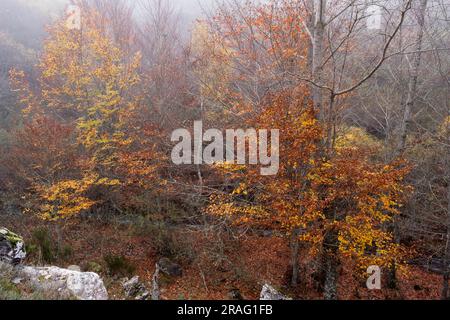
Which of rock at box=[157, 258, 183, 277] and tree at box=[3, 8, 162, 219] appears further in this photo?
tree at box=[3, 8, 162, 219]

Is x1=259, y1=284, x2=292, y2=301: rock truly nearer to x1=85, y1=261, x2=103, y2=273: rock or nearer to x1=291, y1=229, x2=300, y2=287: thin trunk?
x1=291, y1=229, x2=300, y2=287: thin trunk

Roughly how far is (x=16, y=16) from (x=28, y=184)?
1019 inches

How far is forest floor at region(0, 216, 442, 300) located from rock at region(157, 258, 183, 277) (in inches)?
11.9

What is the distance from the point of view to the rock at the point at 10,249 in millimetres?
6621

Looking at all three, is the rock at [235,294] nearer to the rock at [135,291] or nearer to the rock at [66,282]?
the rock at [135,291]

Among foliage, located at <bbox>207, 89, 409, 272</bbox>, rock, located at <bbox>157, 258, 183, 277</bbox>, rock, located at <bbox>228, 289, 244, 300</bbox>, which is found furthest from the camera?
rock, located at <bbox>157, 258, 183, 277</bbox>

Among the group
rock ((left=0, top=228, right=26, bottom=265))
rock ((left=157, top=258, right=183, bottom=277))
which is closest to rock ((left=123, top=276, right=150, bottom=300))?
rock ((left=0, top=228, right=26, bottom=265))

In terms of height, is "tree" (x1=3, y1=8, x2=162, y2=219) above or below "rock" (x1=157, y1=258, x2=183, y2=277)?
above

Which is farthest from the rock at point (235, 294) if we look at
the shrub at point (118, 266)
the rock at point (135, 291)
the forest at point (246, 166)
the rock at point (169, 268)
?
the shrub at point (118, 266)

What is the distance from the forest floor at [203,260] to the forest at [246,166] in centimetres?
8

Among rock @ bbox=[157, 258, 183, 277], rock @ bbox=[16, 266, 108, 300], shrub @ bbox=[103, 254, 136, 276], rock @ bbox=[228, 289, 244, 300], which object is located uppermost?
rock @ bbox=[16, 266, 108, 300]

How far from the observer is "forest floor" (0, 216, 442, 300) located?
441 inches

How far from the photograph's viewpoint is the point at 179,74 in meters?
17.1
